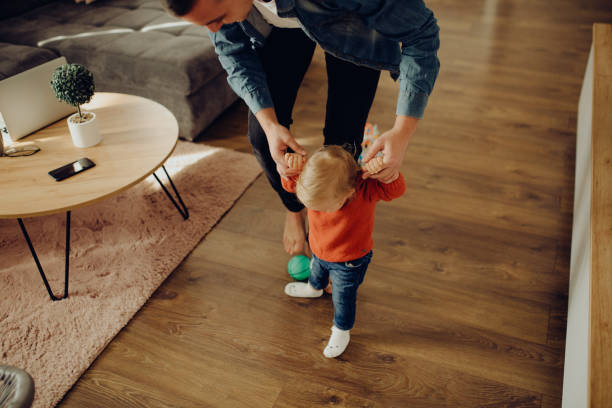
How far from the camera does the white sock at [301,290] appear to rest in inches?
57.2

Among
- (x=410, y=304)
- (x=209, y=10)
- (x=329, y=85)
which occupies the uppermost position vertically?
(x=209, y=10)

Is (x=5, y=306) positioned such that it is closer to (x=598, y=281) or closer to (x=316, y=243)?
(x=316, y=243)

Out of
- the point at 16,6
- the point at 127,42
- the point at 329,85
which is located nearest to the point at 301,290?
the point at 329,85

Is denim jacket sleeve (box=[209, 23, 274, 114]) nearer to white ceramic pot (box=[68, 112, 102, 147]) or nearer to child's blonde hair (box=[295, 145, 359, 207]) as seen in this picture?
child's blonde hair (box=[295, 145, 359, 207])

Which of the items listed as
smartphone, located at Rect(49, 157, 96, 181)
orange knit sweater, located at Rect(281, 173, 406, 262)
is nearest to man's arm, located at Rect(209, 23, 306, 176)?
orange knit sweater, located at Rect(281, 173, 406, 262)

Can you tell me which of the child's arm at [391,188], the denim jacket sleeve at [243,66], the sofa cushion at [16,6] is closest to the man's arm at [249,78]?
the denim jacket sleeve at [243,66]

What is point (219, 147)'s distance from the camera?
7.07 feet

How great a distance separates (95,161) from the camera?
146cm

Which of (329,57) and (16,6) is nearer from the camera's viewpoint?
(329,57)

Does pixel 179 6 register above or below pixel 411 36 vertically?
above

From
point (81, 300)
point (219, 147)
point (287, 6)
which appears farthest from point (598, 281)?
point (219, 147)

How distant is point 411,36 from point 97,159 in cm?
104

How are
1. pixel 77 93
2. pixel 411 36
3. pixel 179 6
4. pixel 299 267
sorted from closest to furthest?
pixel 179 6 < pixel 411 36 < pixel 77 93 < pixel 299 267

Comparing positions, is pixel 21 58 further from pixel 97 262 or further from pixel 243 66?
pixel 243 66
